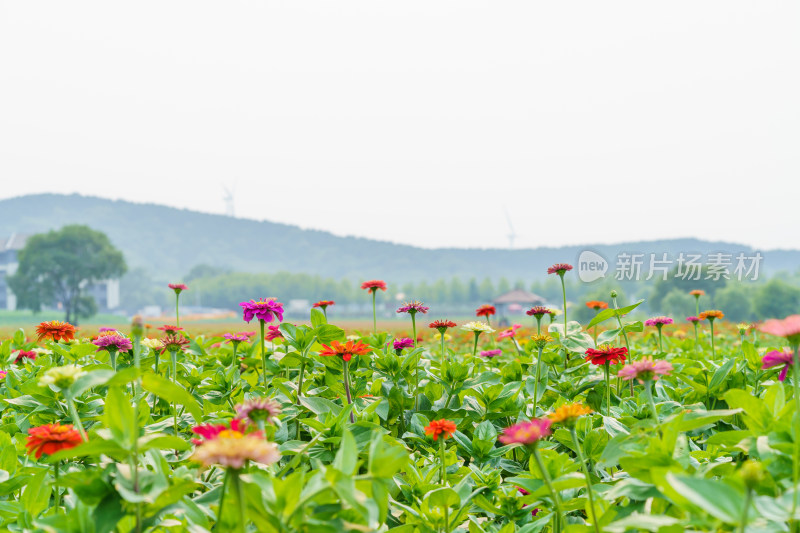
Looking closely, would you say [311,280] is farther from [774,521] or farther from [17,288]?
[774,521]

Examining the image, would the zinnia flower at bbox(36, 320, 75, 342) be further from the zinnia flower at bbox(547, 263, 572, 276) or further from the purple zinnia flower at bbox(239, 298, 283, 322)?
the zinnia flower at bbox(547, 263, 572, 276)

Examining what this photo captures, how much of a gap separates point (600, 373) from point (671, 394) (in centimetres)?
36

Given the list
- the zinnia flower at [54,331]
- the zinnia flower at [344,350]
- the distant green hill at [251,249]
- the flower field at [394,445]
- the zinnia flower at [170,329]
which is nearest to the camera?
the flower field at [394,445]

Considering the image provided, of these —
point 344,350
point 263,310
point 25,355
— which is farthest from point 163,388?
point 25,355

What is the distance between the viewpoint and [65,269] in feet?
186

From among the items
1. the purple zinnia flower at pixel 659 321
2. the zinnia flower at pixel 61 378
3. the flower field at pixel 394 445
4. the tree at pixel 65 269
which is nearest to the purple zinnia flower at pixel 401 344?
the flower field at pixel 394 445

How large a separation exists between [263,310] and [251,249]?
182m

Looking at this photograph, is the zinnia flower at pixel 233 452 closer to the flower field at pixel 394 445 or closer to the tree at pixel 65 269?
the flower field at pixel 394 445

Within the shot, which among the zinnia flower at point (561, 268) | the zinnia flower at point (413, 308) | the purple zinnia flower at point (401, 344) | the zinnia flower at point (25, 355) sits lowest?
the zinnia flower at point (25, 355)

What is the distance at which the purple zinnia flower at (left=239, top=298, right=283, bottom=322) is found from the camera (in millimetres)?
1859

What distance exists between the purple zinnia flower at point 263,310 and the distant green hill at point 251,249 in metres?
163

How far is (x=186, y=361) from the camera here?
2592 mm

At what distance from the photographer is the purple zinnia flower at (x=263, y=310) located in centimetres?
186

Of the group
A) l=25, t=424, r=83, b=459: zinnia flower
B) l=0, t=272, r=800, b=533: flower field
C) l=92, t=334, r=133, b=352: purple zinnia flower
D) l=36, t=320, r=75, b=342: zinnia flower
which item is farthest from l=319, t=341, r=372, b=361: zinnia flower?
l=36, t=320, r=75, b=342: zinnia flower
